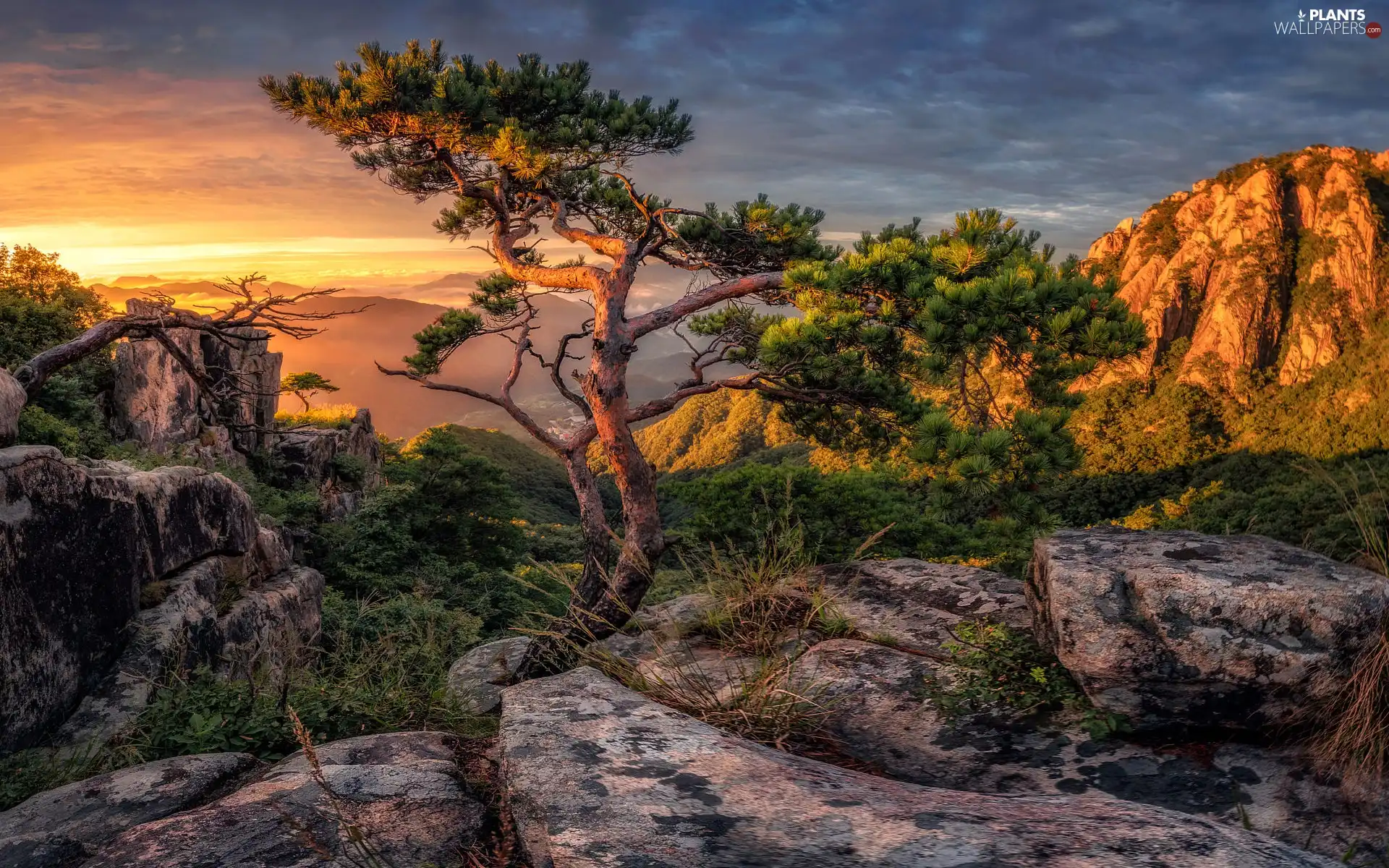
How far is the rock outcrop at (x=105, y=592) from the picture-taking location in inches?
200

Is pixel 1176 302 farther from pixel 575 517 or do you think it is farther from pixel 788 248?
pixel 788 248

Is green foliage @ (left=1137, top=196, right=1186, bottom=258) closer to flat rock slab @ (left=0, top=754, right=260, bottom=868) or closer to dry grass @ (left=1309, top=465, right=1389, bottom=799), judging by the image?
dry grass @ (left=1309, top=465, right=1389, bottom=799)

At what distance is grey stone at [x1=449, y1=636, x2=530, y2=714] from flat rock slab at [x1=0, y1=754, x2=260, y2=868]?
2.68 metres

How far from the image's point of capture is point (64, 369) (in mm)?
14812

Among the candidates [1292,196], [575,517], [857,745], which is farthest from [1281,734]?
[1292,196]

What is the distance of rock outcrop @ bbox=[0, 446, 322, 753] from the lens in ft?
16.7

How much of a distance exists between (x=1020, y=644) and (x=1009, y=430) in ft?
5.57

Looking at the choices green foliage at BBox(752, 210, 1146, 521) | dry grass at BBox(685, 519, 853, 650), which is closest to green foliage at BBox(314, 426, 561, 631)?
dry grass at BBox(685, 519, 853, 650)

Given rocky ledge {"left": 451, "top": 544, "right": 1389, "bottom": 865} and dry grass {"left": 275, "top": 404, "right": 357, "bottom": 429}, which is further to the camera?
dry grass {"left": 275, "top": 404, "right": 357, "bottom": 429}

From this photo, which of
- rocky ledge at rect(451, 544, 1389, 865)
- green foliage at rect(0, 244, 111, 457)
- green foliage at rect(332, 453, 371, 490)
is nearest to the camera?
rocky ledge at rect(451, 544, 1389, 865)

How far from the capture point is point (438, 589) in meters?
19.3

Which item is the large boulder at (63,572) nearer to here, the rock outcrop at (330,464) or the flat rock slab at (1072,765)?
the flat rock slab at (1072,765)

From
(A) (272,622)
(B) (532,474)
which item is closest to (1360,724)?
(A) (272,622)

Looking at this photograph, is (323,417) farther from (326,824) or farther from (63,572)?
(326,824)
